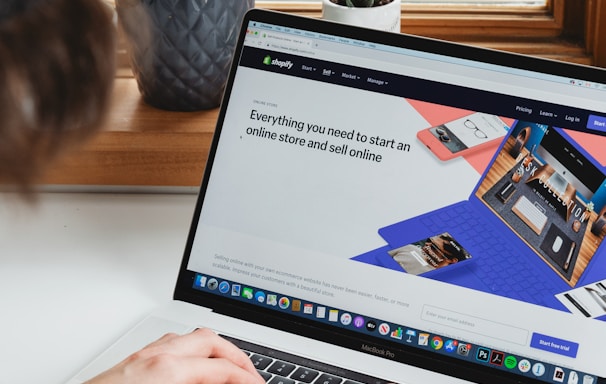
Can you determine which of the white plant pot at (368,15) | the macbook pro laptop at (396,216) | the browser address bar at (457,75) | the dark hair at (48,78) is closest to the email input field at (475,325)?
the macbook pro laptop at (396,216)

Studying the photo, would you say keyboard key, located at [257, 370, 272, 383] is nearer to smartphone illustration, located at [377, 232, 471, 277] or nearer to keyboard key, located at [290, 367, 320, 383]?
keyboard key, located at [290, 367, 320, 383]

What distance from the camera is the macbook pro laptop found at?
2.77 feet

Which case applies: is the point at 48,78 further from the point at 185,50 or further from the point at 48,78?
the point at 185,50

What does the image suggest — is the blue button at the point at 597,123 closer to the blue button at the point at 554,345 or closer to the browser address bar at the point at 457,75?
the browser address bar at the point at 457,75

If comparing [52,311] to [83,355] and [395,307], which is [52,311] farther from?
[395,307]

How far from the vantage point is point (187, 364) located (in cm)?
81

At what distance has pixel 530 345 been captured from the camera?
854 millimetres

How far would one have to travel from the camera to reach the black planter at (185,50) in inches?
43.6

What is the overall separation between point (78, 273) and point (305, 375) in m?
0.33

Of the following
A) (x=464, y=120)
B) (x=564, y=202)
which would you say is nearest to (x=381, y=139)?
(x=464, y=120)

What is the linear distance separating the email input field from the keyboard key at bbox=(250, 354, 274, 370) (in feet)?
0.52

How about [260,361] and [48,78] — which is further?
[260,361]

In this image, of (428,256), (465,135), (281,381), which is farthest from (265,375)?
(465,135)

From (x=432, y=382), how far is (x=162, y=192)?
51cm
